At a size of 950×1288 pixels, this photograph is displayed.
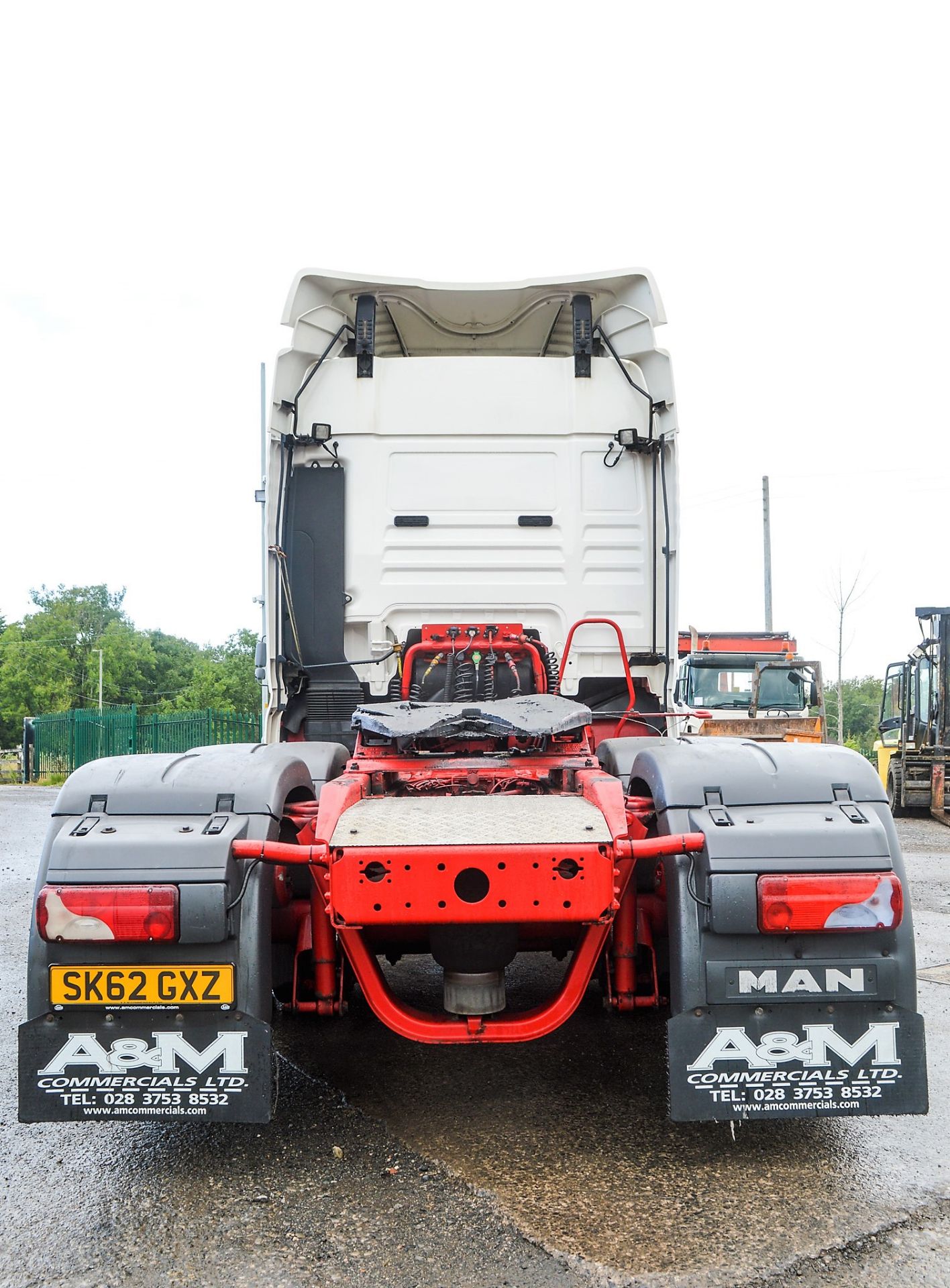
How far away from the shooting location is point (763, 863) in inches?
106

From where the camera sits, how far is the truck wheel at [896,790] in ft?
49.0

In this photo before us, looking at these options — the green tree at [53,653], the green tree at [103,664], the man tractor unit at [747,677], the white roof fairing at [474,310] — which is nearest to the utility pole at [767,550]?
the man tractor unit at [747,677]

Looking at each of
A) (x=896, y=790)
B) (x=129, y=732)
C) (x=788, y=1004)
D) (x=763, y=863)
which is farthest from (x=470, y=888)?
(x=129, y=732)

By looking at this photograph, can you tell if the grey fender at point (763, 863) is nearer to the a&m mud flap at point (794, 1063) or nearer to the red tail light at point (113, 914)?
the a&m mud flap at point (794, 1063)

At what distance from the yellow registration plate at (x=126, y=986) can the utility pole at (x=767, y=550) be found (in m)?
29.0

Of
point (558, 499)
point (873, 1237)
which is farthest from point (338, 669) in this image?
point (873, 1237)

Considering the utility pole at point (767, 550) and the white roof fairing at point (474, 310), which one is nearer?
the white roof fairing at point (474, 310)

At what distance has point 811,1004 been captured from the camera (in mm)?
2695

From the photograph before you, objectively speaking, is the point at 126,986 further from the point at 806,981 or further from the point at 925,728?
the point at 925,728

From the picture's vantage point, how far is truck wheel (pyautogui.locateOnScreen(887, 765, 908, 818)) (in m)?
14.9

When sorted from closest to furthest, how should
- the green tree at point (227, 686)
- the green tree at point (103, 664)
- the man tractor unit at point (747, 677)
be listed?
the man tractor unit at point (747, 677) < the green tree at point (227, 686) < the green tree at point (103, 664)

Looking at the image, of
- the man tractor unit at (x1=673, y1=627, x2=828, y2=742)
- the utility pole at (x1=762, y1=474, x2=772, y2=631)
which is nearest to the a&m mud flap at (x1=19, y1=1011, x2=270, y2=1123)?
the man tractor unit at (x1=673, y1=627, x2=828, y2=742)

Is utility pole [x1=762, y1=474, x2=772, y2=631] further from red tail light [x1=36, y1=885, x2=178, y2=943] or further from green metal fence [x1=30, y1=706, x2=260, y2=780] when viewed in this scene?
red tail light [x1=36, y1=885, x2=178, y2=943]

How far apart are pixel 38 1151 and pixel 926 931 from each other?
5500mm
